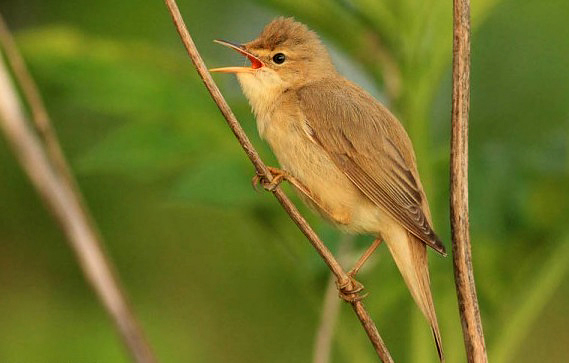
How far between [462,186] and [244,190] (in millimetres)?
871

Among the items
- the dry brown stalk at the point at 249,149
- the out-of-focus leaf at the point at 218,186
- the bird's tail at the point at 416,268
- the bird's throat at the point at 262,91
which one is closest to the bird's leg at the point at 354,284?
the bird's tail at the point at 416,268

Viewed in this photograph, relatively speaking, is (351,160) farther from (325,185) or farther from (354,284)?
(354,284)

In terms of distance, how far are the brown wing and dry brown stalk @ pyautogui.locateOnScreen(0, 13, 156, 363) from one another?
0.77m

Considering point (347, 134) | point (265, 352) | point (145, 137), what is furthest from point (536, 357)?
point (145, 137)

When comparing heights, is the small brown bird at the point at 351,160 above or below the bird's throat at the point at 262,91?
below

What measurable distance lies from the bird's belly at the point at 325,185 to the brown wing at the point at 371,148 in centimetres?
3

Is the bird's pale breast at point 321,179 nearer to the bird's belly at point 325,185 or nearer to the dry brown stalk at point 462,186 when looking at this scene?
the bird's belly at point 325,185

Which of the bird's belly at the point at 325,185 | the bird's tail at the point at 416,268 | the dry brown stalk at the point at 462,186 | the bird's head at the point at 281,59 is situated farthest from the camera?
the bird's head at the point at 281,59

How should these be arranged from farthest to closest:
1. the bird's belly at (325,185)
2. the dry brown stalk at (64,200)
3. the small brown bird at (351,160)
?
the bird's belly at (325,185), the small brown bird at (351,160), the dry brown stalk at (64,200)

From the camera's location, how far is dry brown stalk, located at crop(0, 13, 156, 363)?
2480 mm

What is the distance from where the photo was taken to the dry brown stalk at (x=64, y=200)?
248 centimetres

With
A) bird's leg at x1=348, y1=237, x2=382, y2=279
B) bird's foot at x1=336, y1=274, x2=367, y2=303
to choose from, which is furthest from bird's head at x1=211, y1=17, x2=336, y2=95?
bird's foot at x1=336, y1=274, x2=367, y2=303

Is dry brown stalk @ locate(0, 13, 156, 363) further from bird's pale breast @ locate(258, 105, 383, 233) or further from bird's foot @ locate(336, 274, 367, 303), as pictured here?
bird's pale breast @ locate(258, 105, 383, 233)

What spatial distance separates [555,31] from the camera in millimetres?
4879
